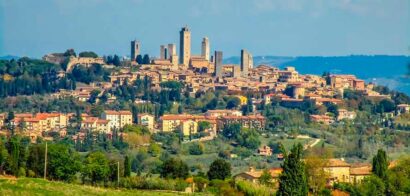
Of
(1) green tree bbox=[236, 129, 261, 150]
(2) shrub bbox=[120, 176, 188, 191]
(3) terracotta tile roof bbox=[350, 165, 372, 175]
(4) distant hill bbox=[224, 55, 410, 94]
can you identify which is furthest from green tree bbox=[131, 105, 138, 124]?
(4) distant hill bbox=[224, 55, 410, 94]

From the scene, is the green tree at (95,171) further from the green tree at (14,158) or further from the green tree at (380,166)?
the green tree at (380,166)

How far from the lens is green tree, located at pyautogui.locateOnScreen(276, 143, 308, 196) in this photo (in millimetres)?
24344

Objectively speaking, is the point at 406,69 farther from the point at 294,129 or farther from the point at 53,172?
the point at 294,129

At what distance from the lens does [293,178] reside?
24469 mm

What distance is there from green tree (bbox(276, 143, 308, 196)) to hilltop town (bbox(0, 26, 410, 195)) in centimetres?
1075

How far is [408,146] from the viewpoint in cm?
5653

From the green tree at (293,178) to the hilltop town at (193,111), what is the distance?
1075 centimetres

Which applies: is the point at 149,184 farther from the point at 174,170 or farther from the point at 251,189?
the point at 174,170

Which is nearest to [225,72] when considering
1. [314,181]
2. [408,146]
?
[408,146]

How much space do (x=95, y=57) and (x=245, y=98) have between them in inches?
534

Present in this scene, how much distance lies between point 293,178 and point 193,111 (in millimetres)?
48678

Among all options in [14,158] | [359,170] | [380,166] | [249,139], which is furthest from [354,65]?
[14,158]

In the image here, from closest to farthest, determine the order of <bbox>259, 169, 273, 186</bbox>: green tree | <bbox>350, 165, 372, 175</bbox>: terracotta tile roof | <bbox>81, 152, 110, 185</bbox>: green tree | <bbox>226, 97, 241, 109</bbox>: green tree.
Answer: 1. <bbox>81, 152, 110, 185</bbox>: green tree
2. <bbox>259, 169, 273, 186</bbox>: green tree
3. <bbox>350, 165, 372, 175</bbox>: terracotta tile roof
4. <bbox>226, 97, 241, 109</bbox>: green tree

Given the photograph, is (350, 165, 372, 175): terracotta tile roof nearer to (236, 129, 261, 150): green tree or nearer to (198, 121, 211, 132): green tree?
(236, 129, 261, 150): green tree
